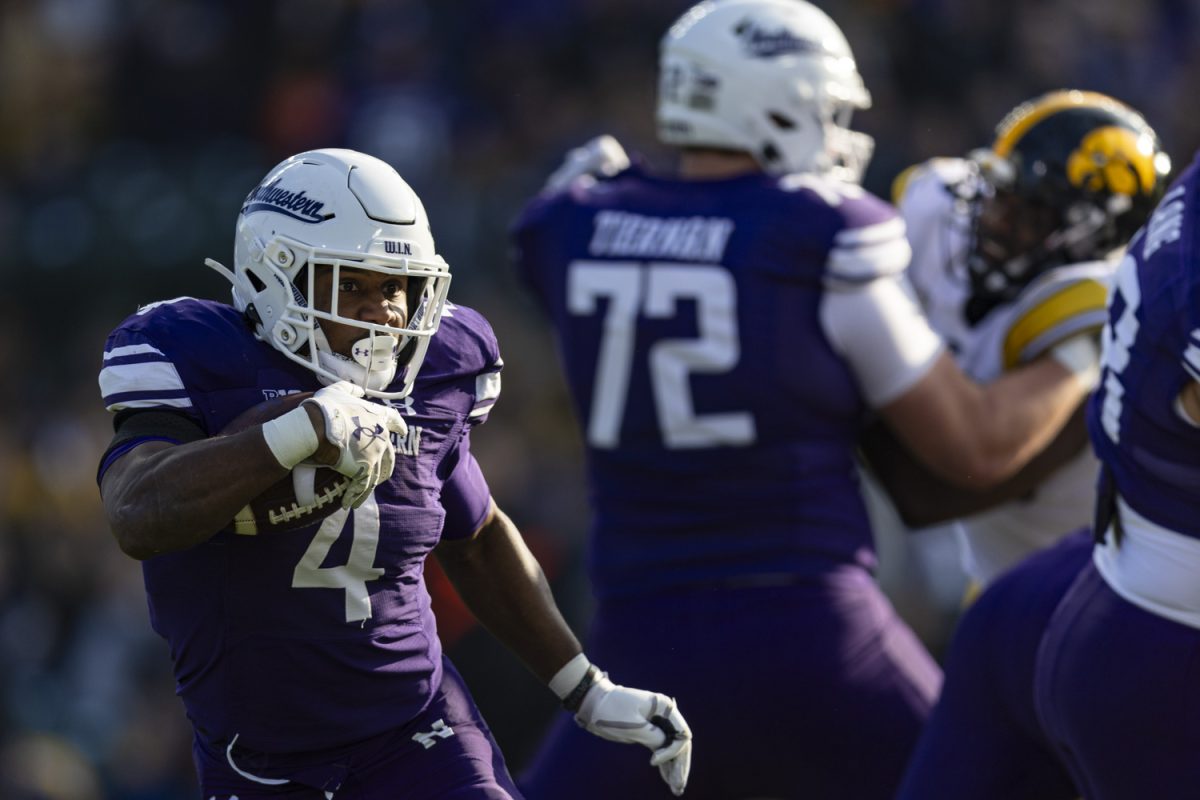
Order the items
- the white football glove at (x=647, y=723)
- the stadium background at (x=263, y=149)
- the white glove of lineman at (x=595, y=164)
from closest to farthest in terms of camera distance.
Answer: the white football glove at (x=647, y=723) < the white glove of lineman at (x=595, y=164) < the stadium background at (x=263, y=149)

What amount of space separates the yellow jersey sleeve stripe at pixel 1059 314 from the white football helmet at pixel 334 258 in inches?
67.6

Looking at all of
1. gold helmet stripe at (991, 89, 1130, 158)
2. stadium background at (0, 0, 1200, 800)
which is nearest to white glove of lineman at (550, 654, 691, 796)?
gold helmet stripe at (991, 89, 1130, 158)

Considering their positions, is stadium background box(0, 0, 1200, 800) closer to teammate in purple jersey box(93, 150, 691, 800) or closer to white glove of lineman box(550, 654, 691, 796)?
white glove of lineman box(550, 654, 691, 796)

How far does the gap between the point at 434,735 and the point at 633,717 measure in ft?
1.23

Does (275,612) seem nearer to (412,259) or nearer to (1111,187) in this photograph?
(412,259)

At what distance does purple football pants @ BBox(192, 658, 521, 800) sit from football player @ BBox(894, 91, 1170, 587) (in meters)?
1.73

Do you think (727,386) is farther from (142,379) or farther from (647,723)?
(142,379)

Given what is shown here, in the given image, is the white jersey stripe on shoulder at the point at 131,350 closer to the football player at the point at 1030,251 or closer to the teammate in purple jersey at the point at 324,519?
the teammate in purple jersey at the point at 324,519

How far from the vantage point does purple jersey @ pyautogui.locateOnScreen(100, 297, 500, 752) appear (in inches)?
118

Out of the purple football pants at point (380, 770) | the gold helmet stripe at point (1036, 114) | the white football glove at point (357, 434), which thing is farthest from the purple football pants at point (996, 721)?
the white football glove at point (357, 434)

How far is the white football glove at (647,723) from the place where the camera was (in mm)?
3418

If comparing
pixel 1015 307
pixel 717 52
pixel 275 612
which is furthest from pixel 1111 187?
A: pixel 275 612

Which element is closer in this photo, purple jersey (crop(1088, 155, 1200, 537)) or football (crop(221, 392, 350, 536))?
football (crop(221, 392, 350, 536))

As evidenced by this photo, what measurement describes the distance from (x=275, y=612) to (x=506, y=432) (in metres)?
5.80
